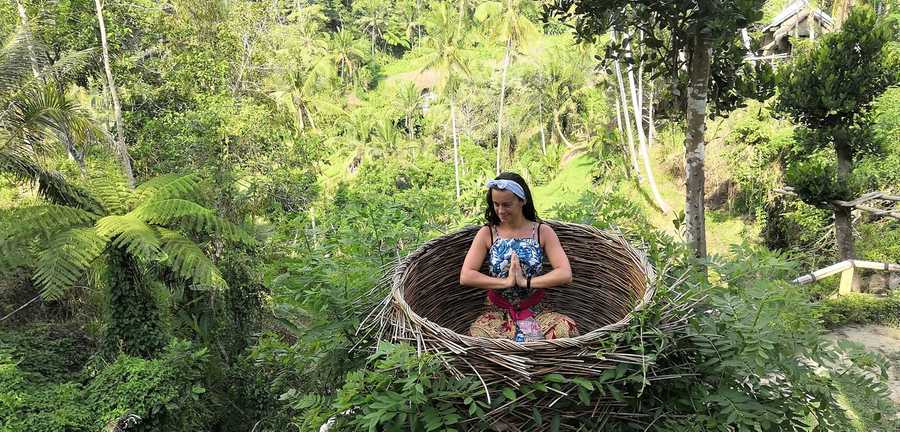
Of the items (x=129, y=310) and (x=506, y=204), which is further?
(x=129, y=310)

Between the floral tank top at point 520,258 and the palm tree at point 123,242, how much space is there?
4.52 meters

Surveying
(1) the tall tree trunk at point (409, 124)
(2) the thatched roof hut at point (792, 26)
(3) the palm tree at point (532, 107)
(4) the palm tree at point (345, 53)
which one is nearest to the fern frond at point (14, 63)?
(2) the thatched roof hut at point (792, 26)

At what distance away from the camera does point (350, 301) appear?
2391mm

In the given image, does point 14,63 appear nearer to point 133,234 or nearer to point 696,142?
point 133,234

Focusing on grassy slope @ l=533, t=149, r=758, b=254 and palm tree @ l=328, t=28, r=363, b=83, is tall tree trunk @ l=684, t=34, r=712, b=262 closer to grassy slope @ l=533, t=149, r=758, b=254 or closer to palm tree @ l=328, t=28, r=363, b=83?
grassy slope @ l=533, t=149, r=758, b=254

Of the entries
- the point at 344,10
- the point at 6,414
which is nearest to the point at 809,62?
the point at 6,414

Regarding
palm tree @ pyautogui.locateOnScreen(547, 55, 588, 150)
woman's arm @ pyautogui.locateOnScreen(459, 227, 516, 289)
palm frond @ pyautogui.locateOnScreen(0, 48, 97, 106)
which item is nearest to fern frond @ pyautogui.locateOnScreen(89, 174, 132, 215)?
palm frond @ pyautogui.locateOnScreen(0, 48, 97, 106)

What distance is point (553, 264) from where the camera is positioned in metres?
2.73

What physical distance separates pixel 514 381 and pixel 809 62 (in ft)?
24.3

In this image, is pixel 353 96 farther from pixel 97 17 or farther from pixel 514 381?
pixel 514 381

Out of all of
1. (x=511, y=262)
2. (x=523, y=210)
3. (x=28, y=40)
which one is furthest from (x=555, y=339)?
(x=28, y=40)

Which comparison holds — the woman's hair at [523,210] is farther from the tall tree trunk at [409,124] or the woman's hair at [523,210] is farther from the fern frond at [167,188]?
the tall tree trunk at [409,124]

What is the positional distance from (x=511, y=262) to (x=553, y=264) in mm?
235

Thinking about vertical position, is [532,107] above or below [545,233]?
above
